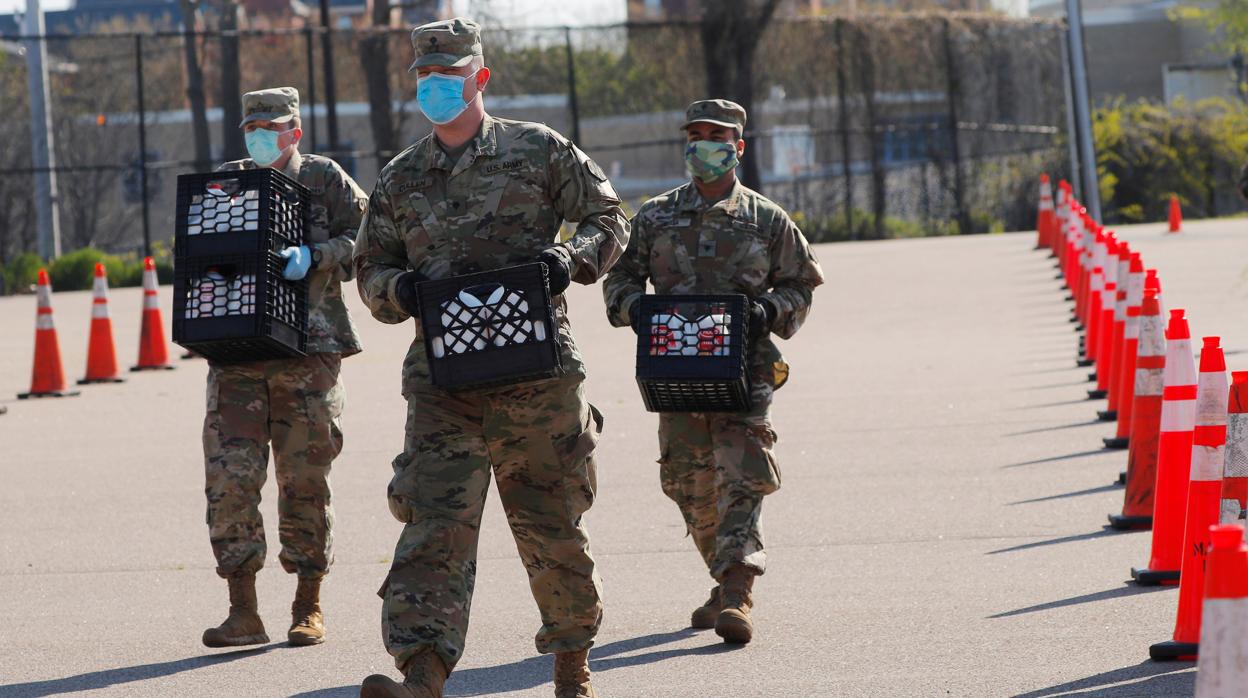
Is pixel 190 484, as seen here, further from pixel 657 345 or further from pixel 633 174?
pixel 633 174

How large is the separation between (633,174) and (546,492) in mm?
28947

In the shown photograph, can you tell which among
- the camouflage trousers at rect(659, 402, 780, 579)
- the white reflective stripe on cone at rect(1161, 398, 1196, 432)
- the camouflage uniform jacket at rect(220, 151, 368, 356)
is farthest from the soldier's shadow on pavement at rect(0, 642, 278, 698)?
the white reflective stripe on cone at rect(1161, 398, 1196, 432)

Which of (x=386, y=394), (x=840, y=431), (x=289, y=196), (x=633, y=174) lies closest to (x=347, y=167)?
(x=633, y=174)

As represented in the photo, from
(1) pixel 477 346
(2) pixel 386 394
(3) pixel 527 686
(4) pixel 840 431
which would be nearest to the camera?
(1) pixel 477 346

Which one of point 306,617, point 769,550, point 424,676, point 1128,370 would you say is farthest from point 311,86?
point 424,676

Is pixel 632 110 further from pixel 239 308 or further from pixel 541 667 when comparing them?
pixel 541 667

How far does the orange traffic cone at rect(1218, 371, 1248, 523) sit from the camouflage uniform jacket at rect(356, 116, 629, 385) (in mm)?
1925

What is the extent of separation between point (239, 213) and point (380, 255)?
1.38 meters

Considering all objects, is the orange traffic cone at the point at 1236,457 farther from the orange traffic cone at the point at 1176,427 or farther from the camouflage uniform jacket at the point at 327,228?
the camouflage uniform jacket at the point at 327,228

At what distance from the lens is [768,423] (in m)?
7.46

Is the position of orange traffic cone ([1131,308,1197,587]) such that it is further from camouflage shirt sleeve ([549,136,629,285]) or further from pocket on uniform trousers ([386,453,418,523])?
pocket on uniform trousers ([386,453,418,523])

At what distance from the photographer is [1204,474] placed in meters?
6.56

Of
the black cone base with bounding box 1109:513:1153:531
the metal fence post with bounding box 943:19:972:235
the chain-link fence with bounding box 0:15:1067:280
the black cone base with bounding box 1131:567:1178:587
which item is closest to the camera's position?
the black cone base with bounding box 1131:567:1178:587

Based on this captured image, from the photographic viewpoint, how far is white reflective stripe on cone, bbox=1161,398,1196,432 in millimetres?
7254
